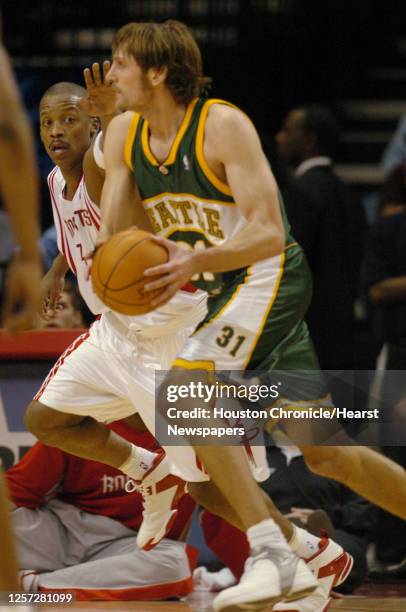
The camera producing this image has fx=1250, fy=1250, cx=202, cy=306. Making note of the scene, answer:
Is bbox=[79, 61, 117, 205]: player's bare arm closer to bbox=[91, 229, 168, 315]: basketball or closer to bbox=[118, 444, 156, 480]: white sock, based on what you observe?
bbox=[91, 229, 168, 315]: basketball

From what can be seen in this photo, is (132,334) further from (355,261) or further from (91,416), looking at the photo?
(355,261)

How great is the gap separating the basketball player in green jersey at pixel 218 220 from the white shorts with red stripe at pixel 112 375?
18.6 inches

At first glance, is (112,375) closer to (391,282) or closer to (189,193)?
(189,193)

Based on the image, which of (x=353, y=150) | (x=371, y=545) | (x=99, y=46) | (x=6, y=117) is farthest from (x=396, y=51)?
(x=6, y=117)

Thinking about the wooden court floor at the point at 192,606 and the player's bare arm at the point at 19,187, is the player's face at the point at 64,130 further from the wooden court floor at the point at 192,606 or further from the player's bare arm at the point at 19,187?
the player's bare arm at the point at 19,187

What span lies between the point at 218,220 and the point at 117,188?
0.40m

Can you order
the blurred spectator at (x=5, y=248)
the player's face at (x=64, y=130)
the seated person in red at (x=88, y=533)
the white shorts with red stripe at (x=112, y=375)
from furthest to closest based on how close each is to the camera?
the blurred spectator at (x=5, y=248) → the seated person in red at (x=88, y=533) → the player's face at (x=64, y=130) → the white shorts with red stripe at (x=112, y=375)

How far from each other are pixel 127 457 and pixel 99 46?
21.4 feet

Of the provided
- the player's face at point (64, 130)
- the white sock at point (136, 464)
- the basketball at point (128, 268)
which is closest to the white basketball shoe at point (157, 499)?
the white sock at point (136, 464)

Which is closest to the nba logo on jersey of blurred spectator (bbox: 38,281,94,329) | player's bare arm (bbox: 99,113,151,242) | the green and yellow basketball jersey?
the green and yellow basketball jersey

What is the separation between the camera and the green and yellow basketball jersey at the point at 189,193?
4520mm

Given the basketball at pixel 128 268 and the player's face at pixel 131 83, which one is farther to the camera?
the player's face at pixel 131 83

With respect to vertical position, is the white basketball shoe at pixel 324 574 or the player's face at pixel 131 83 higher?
the player's face at pixel 131 83

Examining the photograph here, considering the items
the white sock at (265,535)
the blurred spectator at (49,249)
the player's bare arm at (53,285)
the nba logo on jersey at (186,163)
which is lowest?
the blurred spectator at (49,249)
